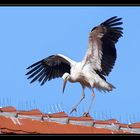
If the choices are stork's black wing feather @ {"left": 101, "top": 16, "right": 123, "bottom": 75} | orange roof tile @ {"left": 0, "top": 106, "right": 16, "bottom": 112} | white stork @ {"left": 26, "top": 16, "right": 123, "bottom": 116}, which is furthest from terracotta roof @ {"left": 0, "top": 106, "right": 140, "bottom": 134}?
stork's black wing feather @ {"left": 101, "top": 16, "right": 123, "bottom": 75}

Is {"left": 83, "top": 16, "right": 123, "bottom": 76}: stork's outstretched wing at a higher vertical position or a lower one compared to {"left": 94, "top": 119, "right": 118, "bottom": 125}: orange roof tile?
higher

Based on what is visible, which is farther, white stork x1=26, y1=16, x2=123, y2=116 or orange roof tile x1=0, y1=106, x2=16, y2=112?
white stork x1=26, y1=16, x2=123, y2=116

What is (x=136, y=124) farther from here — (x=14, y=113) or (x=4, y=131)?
(x=4, y=131)

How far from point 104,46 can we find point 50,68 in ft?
3.56

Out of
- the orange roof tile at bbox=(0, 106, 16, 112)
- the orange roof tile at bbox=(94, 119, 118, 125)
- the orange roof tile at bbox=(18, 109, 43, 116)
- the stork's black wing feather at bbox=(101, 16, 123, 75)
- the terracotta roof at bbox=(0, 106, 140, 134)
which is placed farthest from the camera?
the stork's black wing feather at bbox=(101, 16, 123, 75)

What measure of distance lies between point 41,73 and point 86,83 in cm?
87

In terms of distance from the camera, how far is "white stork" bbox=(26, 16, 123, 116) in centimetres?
924

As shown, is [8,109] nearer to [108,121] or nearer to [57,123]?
[57,123]

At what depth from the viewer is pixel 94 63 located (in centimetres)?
966

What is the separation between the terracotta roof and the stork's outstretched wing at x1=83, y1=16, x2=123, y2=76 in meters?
0.99

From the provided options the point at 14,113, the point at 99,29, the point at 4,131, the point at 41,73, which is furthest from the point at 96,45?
the point at 4,131

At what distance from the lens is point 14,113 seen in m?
8.25

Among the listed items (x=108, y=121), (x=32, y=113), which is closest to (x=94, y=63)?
(x=108, y=121)

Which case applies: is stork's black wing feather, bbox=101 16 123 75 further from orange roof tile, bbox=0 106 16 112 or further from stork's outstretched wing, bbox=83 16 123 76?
orange roof tile, bbox=0 106 16 112
